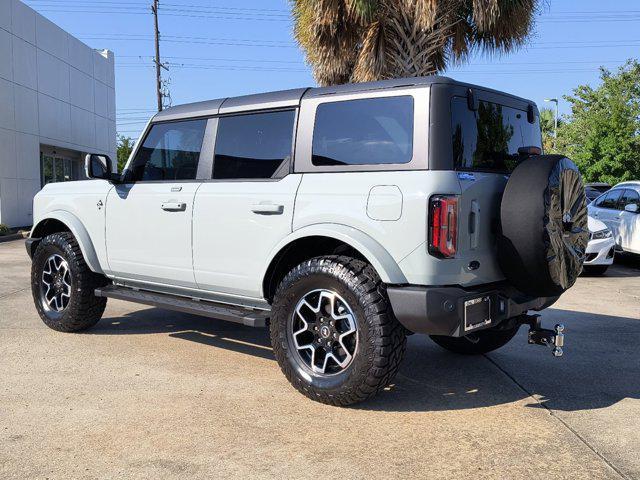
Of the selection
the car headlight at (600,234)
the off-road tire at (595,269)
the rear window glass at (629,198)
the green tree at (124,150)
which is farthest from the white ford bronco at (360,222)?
the green tree at (124,150)

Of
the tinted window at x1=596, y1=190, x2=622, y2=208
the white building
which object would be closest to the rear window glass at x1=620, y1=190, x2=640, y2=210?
the tinted window at x1=596, y1=190, x2=622, y2=208

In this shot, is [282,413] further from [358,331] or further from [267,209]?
[267,209]

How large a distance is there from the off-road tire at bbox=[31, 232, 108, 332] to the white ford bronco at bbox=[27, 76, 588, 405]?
0.75m

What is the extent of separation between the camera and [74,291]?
5.65 m

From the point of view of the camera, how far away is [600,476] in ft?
9.87

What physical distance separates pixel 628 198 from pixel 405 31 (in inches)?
206

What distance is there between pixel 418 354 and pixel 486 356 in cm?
58

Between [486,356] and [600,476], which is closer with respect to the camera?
[600,476]

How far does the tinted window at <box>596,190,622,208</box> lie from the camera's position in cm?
1186

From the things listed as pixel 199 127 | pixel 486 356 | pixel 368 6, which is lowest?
pixel 486 356

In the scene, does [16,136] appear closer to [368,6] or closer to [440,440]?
[368,6]

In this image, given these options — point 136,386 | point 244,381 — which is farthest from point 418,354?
point 136,386

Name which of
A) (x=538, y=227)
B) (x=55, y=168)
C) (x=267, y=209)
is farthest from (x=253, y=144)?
(x=55, y=168)

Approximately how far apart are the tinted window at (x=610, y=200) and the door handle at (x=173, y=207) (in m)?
9.63
